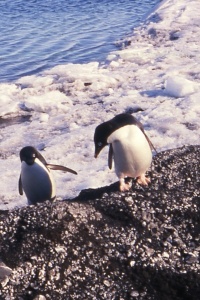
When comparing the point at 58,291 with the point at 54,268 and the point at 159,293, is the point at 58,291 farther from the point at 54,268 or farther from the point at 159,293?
the point at 159,293

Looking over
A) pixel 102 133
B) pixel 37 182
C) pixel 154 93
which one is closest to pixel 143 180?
pixel 102 133

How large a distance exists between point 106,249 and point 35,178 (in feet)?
4.64

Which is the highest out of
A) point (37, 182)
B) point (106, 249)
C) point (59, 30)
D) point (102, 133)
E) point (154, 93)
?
point (102, 133)

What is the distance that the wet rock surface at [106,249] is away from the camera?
2578 millimetres

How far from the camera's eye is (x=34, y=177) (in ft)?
13.3

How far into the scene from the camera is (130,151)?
11.6 ft

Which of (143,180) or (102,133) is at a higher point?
(102,133)

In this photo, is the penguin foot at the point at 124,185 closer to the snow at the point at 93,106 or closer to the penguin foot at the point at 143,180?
the penguin foot at the point at 143,180

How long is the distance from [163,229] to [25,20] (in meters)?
11.0

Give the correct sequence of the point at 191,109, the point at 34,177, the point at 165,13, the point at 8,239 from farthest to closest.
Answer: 1. the point at 165,13
2. the point at 191,109
3. the point at 34,177
4. the point at 8,239

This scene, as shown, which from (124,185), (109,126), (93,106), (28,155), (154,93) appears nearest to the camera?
(124,185)

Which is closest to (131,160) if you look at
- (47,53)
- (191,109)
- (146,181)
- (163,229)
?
(146,181)

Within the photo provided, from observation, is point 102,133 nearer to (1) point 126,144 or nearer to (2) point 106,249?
(1) point 126,144

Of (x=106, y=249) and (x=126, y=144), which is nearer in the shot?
(x=106, y=249)
